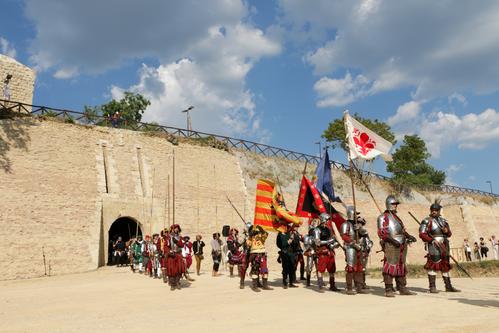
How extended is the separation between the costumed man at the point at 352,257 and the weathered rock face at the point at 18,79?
20.4 m

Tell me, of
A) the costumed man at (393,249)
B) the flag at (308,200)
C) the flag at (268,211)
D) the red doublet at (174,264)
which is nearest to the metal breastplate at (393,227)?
the costumed man at (393,249)

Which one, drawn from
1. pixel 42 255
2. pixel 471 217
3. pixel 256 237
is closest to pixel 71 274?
pixel 42 255

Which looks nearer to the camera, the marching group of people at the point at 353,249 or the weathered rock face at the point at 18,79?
the marching group of people at the point at 353,249

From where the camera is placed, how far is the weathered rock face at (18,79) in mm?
22891

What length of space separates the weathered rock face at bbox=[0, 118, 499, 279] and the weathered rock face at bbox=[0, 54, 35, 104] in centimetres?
651

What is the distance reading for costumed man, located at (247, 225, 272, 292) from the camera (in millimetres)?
9570

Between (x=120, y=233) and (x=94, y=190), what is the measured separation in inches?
172

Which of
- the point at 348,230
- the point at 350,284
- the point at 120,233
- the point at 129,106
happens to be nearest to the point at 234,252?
the point at 348,230

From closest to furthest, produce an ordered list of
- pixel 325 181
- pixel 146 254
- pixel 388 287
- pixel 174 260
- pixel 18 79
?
pixel 388 287
pixel 174 260
pixel 325 181
pixel 146 254
pixel 18 79

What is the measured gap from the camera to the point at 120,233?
859 inches

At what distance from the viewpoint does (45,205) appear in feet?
54.2

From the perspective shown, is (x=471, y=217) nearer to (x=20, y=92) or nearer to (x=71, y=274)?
(x=71, y=274)

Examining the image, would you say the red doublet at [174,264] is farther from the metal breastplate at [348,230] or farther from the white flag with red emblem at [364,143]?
the white flag with red emblem at [364,143]

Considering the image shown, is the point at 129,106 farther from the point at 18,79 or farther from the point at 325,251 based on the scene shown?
the point at 325,251
